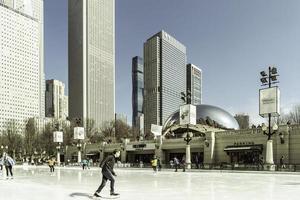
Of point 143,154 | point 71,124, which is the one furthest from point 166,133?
point 71,124

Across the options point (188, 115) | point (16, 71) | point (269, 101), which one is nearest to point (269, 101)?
point (269, 101)

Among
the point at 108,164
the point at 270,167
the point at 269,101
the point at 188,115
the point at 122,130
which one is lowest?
the point at 270,167

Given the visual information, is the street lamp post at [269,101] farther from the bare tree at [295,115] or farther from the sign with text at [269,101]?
the bare tree at [295,115]

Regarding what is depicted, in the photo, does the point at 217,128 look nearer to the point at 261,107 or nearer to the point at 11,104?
the point at 261,107

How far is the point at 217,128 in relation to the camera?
74.2 m

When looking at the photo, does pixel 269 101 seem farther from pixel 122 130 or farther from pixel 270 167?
pixel 122 130

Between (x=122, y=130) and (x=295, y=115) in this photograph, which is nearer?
(x=295, y=115)

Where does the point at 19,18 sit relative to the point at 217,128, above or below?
above

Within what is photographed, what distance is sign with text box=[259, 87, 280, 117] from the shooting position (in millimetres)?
36844

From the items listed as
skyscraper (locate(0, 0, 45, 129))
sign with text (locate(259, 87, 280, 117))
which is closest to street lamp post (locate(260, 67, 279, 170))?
sign with text (locate(259, 87, 280, 117))

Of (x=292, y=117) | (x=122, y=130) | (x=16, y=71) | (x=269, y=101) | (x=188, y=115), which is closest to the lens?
(x=269, y=101)

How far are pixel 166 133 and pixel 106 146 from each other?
42.9 feet

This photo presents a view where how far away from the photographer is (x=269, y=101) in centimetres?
3738

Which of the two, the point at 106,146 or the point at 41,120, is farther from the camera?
the point at 41,120
